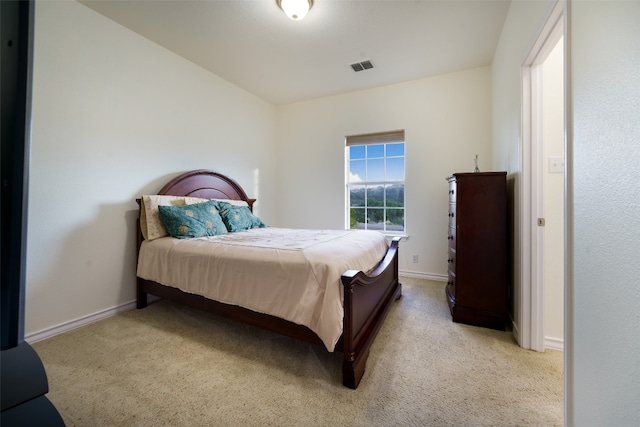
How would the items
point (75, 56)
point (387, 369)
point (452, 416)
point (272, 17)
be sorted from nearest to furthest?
point (452, 416), point (387, 369), point (75, 56), point (272, 17)

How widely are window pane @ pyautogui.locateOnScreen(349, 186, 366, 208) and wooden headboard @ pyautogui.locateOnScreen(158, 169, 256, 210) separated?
1548 millimetres

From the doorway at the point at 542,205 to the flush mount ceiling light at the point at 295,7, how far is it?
5.58ft

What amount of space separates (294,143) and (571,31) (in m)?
3.64

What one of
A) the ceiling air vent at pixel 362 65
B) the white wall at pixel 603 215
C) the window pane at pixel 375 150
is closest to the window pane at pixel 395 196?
the window pane at pixel 375 150

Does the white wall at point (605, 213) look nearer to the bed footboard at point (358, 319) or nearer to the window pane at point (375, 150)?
the bed footboard at point (358, 319)

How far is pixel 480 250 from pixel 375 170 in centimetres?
205

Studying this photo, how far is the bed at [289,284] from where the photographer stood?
1.45 m

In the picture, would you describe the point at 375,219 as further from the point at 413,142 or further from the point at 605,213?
the point at 605,213

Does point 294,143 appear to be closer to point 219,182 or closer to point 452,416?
point 219,182

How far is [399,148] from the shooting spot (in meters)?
3.70

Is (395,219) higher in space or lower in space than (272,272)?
higher

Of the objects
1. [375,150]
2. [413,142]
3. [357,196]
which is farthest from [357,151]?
[413,142]

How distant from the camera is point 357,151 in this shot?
399 centimetres

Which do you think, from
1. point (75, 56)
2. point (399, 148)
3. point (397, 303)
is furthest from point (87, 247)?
point (399, 148)
